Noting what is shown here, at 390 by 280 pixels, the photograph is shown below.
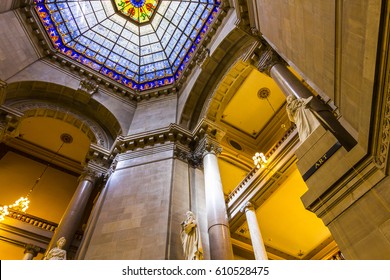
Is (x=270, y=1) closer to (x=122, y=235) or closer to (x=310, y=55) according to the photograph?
(x=310, y=55)

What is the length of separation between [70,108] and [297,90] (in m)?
10.8

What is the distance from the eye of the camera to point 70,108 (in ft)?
43.7

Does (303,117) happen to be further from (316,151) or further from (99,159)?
(99,159)

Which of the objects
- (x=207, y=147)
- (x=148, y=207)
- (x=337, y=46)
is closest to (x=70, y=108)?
(x=207, y=147)

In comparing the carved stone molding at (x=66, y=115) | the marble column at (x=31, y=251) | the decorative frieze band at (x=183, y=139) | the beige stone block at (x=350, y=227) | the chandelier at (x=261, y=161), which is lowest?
the beige stone block at (x=350, y=227)

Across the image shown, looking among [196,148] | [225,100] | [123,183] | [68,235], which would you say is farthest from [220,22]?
[68,235]

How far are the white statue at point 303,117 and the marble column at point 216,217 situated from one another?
3.79 m

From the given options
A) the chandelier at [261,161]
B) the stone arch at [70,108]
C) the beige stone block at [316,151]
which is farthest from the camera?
the stone arch at [70,108]

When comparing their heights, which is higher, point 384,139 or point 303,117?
point 303,117

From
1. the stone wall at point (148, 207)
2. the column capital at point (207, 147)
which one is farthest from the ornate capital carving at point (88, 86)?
the column capital at point (207, 147)

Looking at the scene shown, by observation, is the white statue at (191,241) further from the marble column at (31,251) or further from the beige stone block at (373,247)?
the marble column at (31,251)

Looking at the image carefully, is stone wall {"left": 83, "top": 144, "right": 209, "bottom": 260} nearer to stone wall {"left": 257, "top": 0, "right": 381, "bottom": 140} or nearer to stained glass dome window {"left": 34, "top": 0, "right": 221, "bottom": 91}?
stone wall {"left": 257, "top": 0, "right": 381, "bottom": 140}

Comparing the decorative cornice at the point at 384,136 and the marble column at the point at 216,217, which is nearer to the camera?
the decorative cornice at the point at 384,136

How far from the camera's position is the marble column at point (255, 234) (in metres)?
8.00
